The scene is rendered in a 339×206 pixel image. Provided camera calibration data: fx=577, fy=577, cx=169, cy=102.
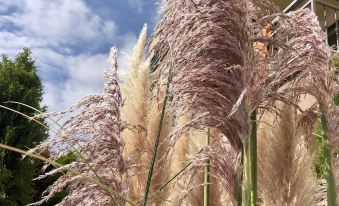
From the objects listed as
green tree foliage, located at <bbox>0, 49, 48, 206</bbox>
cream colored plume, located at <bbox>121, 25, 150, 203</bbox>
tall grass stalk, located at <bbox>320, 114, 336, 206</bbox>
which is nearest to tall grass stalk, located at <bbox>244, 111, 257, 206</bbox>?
tall grass stalk, located at <bbox>320, 114, 336, 206</bbox>

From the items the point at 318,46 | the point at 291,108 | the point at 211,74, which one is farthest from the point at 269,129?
the point at 211,74

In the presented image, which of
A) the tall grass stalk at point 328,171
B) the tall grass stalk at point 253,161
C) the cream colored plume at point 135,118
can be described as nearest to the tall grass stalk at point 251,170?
the tall grass stalk at point 253,161

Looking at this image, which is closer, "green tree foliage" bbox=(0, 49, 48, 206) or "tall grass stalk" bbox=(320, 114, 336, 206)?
"tall grass stalk" bbox=(320, 114, 336, 206)

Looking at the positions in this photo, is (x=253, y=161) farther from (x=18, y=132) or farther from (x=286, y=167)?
(x=18, y=132)

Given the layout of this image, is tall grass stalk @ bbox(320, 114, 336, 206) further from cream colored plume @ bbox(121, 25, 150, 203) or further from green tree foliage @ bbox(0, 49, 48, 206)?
green tree foliage @ bbox(0, 49, 48, 206)

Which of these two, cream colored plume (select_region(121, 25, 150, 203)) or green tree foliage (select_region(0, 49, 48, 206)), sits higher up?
green tree foliage (select_region(0, 49, 48, 206))

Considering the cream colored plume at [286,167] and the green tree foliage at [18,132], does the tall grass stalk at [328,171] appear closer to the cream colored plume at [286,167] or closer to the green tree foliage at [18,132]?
the cream colored plume at [286,167]

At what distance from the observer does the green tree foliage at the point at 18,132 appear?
8.79m

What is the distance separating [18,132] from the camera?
9188 millimetres

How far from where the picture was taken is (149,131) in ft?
11.3

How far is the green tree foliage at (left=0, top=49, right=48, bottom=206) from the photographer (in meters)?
8.79

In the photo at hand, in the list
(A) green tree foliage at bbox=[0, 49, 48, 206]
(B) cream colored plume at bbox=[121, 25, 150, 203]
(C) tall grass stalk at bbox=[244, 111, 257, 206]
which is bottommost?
(C) tall grass stalk at bbox=[244, 111, 257, 206]

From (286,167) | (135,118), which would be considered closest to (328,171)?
(286,167)

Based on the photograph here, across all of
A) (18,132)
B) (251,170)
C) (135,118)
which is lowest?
(251,170)
